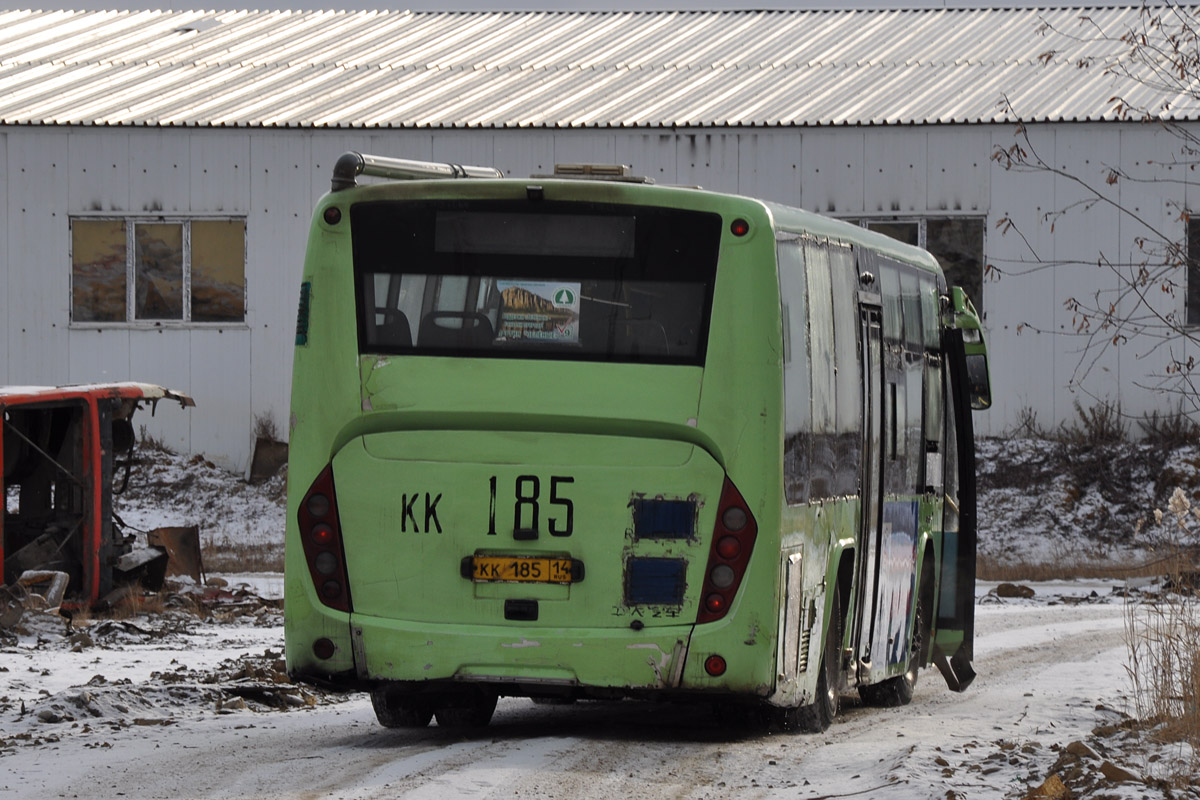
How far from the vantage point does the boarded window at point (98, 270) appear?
2856 cm

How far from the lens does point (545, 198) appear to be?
9805mm

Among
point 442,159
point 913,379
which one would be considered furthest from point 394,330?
point 442,159

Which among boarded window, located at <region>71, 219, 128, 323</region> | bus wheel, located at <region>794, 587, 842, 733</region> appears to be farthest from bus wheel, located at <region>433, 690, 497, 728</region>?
boarded window, located at <region>71, 219, 128, 323</region>

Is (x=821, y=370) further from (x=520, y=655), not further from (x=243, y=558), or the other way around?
(x=243, y=558)

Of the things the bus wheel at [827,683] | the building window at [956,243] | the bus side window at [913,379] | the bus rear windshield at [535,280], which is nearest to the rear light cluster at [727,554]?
the bus rear windshield at [535,280]

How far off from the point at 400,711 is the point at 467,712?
376mm

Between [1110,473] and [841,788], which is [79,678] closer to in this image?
[841,788]

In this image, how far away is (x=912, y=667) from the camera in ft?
44.2

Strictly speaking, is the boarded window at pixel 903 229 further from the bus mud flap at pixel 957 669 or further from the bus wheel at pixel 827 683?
the bus wheel at pixel 827 683

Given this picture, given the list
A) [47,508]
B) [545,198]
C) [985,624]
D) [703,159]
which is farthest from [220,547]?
[545,198]

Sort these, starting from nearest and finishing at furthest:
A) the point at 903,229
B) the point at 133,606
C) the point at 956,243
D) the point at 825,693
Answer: the point at 825,693
the point at 133,606
the point at 956,243
the point at 903,229

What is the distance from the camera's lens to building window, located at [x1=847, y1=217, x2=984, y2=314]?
27.8 metres

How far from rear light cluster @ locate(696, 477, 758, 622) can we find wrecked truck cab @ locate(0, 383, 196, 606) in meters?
9.91

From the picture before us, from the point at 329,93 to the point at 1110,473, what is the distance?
13.3 metres
